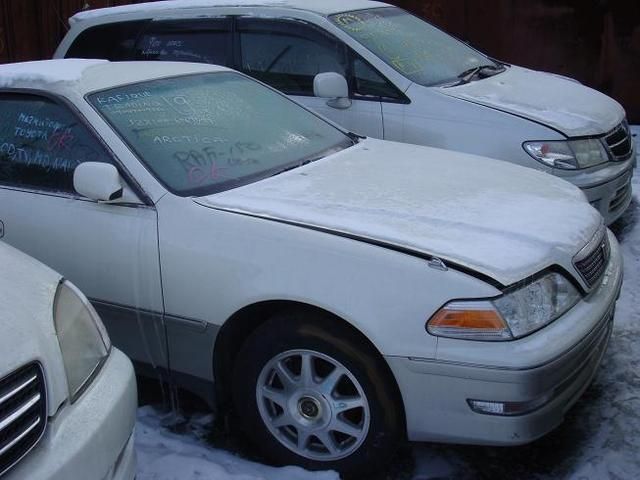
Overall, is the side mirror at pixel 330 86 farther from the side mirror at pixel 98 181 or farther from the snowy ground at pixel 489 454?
the snowy ground at pixel 489 454

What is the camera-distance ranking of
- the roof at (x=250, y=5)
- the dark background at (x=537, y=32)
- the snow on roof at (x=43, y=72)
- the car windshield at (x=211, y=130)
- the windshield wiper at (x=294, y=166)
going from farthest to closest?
the dark background at (x=537, y=32) < the roof at (x=250, y=5) < the snow on roof at (x=43, y=72) < the windshield wiper at (x=294, y=166) < the car windshield at (x=211, y=130)

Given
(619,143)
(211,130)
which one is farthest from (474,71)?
(211,130)

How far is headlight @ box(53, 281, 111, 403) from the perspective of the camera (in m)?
2.46

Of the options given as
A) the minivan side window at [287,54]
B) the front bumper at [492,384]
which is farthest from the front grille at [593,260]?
the minivan side window at [287,54]

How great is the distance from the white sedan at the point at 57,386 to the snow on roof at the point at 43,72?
4.28ft

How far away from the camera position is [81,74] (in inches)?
155

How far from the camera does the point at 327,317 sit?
3.05 meters

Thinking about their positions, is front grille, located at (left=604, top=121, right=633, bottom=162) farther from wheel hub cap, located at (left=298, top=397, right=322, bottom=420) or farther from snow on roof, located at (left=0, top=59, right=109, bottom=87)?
snow on roof, located at (left=0, top=59, right=109, bottom=87)

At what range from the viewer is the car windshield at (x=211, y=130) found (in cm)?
358

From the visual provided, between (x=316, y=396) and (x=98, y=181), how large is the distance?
49.8 inches

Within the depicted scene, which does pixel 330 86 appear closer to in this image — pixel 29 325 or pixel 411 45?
pixel 411 45

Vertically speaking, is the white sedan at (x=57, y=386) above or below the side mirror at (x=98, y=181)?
below

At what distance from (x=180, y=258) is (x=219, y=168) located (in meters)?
0.58

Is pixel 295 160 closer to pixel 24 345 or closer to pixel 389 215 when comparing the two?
pixel 389 215
